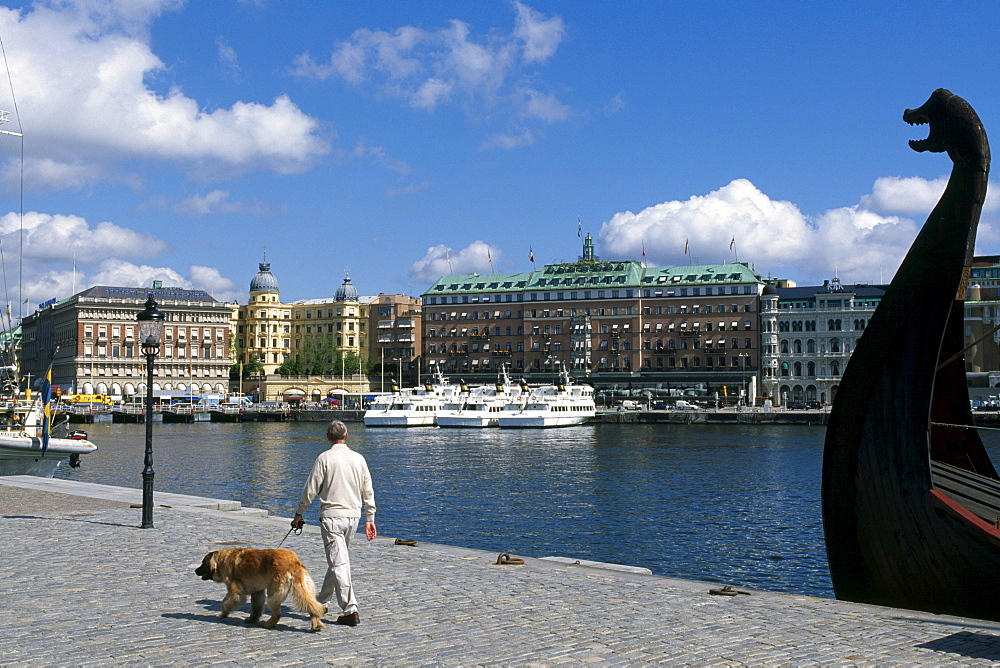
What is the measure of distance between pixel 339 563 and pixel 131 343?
172 meters

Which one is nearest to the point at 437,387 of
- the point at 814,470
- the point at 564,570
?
the point at 814,470

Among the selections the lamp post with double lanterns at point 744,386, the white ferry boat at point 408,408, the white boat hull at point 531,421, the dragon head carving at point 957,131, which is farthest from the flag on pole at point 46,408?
the lamp post with double lanterns at point 744,386

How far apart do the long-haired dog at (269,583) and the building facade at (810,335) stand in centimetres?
14206

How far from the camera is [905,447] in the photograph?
15.0 meters

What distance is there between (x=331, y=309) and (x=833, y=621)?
182 metres

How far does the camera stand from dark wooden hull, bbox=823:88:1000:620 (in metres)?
14.5

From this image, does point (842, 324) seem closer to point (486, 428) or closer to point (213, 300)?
point (486, 428)

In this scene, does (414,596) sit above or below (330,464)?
below

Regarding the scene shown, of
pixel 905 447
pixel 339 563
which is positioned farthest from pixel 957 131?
pixel 339 563

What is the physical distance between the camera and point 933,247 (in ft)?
50.0

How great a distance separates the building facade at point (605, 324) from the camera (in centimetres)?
15412

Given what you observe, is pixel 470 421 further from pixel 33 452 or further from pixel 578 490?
pixel 33 452

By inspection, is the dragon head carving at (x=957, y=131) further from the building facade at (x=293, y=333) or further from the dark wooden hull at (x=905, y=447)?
the building facade at (x=293, y=333)

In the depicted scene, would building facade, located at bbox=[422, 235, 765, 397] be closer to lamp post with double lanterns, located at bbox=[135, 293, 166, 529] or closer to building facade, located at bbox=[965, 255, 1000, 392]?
building facade, located at bbox=[965, 255, 1000, 392]
